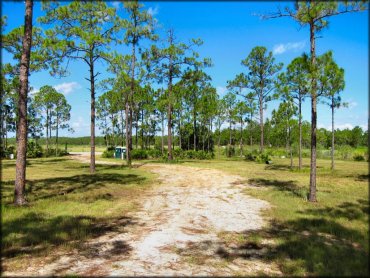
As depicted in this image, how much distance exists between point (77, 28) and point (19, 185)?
986 cm

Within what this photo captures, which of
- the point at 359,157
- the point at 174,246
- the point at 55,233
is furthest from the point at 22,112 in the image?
the point at 359,157

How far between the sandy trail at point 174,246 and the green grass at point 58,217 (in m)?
0.44

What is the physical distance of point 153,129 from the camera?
4484cm

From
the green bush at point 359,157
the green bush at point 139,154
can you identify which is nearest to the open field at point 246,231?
the green bush at point 139,154

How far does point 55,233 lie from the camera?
6.70 m

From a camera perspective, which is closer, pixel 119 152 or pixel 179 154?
pixel 179 154

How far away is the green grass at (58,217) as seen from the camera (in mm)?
5820

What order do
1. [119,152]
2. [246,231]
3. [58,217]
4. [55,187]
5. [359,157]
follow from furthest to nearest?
[119,152]
[359,157]
[55,187]
[58,217]
[246,231]

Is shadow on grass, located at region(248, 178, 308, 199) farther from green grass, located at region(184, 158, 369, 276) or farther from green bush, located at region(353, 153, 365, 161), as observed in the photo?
green bush, located at region(353, 153, 365, 161)

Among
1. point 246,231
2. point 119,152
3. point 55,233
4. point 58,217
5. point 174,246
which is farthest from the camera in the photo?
point 119,152

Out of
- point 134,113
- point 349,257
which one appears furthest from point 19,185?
point 134,113

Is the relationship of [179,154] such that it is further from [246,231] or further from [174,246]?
[174,246]

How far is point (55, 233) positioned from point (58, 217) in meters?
1.51

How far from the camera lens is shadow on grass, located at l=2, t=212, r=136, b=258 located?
18.9ft
